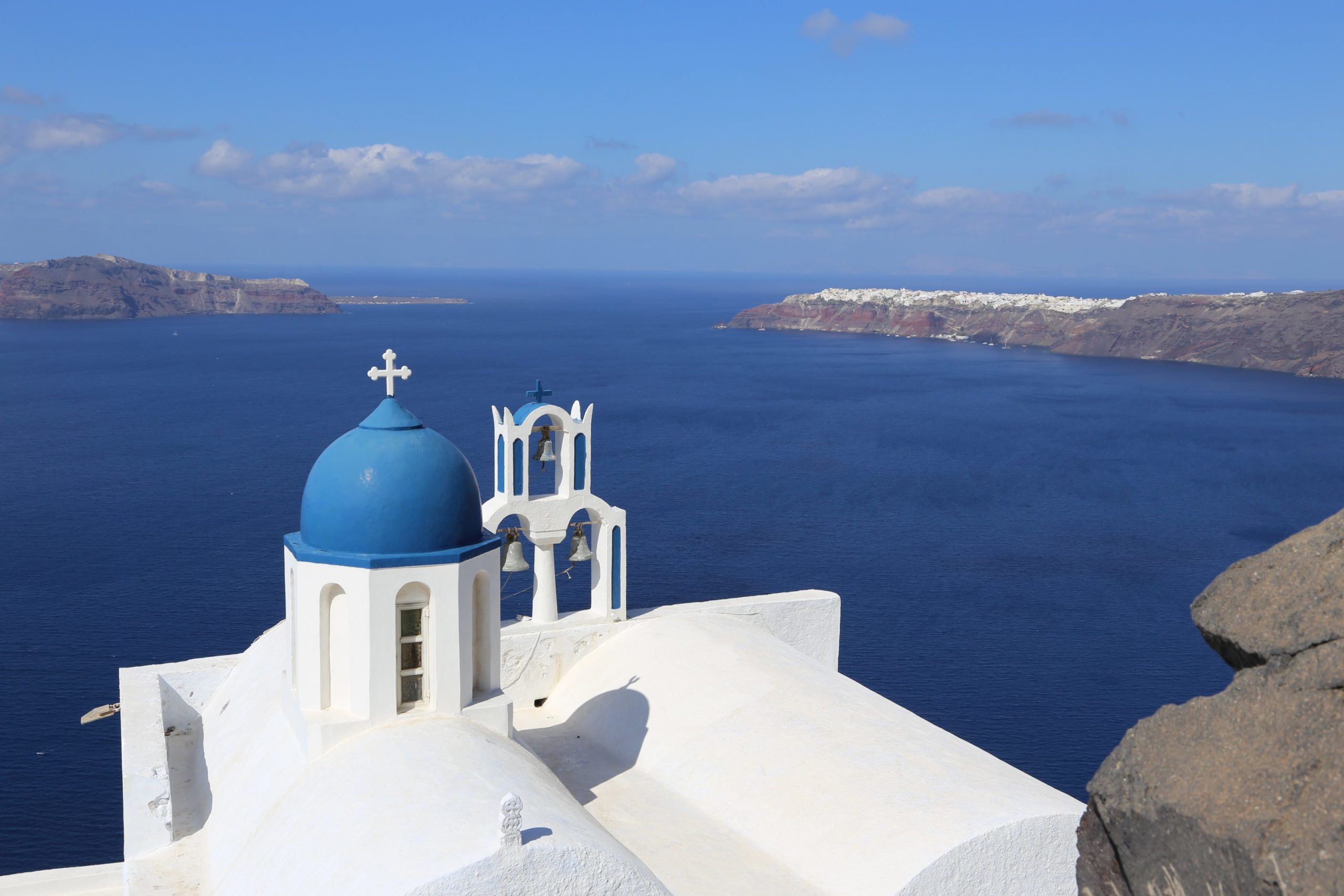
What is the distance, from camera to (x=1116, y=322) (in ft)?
442

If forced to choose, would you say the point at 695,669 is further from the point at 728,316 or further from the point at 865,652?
the point at 728,316

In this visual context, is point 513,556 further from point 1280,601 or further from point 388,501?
point 1280,601

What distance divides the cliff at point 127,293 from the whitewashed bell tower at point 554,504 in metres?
153

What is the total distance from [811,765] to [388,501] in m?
4.40

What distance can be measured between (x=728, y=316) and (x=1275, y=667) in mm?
191078

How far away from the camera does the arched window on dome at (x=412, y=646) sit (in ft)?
32.3

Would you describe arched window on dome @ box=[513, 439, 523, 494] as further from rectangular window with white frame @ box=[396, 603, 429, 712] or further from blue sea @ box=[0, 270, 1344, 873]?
blue sea @ box=[0, 270, 1344, 873]

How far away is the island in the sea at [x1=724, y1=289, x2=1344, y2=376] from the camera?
116000mm

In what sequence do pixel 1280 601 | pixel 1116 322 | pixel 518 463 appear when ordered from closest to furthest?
pixel 1280 601
pixel 518 463
pixel 1116 322

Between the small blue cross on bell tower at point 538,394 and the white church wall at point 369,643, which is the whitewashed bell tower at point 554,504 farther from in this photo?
the white church wall at point 369,643

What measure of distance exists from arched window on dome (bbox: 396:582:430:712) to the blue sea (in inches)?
168

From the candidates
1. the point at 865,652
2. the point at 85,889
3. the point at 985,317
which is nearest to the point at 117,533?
the point at 865,652

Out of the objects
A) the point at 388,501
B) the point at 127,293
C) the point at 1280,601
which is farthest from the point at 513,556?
the point at 127,293

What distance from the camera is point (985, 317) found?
154125mm
